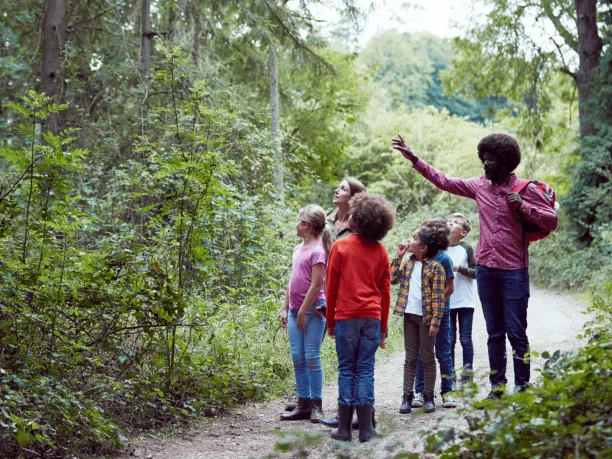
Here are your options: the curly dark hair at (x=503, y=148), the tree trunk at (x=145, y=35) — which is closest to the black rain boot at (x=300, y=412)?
the curly dark hair at (x=503, y=148)

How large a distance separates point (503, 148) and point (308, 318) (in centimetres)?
205

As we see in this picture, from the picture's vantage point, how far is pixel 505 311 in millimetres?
5160

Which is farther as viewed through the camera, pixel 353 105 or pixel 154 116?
pixel 353 105

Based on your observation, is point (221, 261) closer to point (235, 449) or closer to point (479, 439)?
point (235, 449)

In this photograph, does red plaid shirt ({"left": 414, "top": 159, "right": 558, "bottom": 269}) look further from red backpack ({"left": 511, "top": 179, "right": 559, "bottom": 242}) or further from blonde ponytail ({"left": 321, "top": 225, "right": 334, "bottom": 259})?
blonde ponytail ({"left": 321, "top": 225, "right": 334, "bottom": 259})

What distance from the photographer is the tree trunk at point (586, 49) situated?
59.7 feet

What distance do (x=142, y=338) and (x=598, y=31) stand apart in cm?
1713

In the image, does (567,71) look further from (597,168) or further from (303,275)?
(303,275)

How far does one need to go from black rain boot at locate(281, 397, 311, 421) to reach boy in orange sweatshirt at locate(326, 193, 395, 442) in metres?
0.82

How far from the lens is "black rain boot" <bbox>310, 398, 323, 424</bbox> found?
18.5 ft

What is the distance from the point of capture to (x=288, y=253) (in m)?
10.6

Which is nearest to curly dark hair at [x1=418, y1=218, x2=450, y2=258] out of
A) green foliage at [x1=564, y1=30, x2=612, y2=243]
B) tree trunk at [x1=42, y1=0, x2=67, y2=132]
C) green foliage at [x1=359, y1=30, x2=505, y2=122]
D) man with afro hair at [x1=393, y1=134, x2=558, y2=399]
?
man with afro hair at [x1=393, y1=134, x2=558, y2=399]

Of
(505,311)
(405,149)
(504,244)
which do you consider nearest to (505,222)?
(504,244)

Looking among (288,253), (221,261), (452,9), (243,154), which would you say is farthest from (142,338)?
(452,9)
